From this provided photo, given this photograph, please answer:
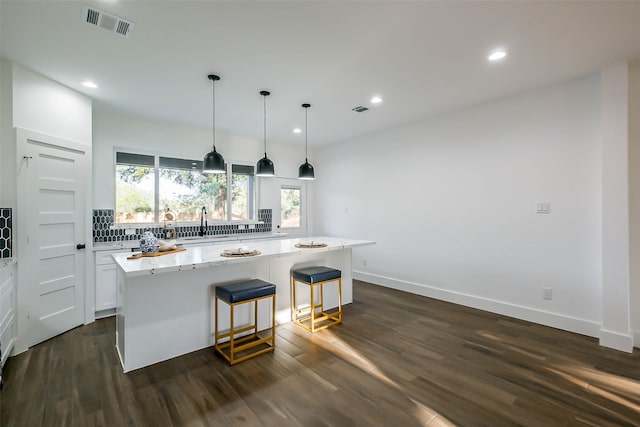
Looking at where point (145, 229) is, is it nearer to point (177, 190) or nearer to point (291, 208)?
point (177, 190)

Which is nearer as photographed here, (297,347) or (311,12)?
(311,12)

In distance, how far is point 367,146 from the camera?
18.5 feet

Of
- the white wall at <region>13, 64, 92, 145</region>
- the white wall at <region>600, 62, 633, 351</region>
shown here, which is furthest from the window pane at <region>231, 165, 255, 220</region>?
the white wall at <region>600, 62, 633, 351</region>

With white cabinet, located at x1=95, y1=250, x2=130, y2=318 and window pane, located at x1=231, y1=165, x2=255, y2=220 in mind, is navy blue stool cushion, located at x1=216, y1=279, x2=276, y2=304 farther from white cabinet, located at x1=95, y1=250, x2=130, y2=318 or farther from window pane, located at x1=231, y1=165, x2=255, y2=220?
window pane, located at x1=231, y1=165, x2=255, y2=220

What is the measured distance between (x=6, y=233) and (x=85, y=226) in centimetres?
81

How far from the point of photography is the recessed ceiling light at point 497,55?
265 centimetres

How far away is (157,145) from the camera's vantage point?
4.71 m

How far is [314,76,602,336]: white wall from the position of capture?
3260 millimetres

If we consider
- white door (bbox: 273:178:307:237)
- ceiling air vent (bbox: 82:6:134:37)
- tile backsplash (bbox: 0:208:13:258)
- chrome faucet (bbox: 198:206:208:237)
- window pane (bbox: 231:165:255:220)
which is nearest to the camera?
ceiling air vent (bbox: 82:6:134:37)

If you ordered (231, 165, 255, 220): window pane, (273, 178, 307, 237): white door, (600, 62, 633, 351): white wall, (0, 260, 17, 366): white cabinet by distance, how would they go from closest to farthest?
(0, 260, 17, 366): white cabinet
(600, 62, 633, 351): white wall
(231, 165, 255, 220): window pane
(273, 178, 307, 237): white door

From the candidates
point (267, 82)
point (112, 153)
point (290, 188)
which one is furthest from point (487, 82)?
point (112, 153)

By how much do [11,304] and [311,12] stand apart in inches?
148

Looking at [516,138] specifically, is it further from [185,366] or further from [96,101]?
[96,101]

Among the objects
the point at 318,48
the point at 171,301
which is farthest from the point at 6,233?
the point at 318,48
